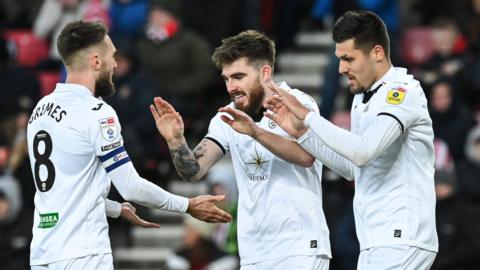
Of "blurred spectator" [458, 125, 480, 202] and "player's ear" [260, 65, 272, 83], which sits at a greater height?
"player's ear" [260, 65, 272, 83]

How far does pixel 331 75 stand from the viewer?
14.7m

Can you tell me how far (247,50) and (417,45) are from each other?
6.51 m

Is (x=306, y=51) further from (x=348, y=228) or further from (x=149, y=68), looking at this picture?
(x=348, y=228)

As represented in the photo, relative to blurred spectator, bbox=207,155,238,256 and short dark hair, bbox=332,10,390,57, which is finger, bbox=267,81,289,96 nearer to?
short dark hair, bbox=332,10,390,57

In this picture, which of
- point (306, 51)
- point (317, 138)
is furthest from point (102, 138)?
point (306, 51)

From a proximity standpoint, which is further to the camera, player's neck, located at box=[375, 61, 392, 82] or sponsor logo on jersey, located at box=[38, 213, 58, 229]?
player's neck, located at box=[375, 61, 392, 82]

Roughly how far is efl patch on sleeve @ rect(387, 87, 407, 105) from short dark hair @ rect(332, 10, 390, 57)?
0.31 meters

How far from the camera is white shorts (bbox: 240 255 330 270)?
8.83m

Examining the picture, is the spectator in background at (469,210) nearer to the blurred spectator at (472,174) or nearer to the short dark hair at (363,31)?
the blurred spectator at (472,174)

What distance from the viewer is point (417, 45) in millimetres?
15289

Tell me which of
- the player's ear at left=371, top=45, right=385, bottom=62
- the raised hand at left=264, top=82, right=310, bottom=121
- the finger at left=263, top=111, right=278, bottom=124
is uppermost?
the player's ear at left=371, top=45, right=385, bottom=62

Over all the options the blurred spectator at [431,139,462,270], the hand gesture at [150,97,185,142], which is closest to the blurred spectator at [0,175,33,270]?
the blurred spectator at [431,139,462,270]

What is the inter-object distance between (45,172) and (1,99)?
731 cm

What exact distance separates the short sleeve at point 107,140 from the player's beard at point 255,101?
0.94m
